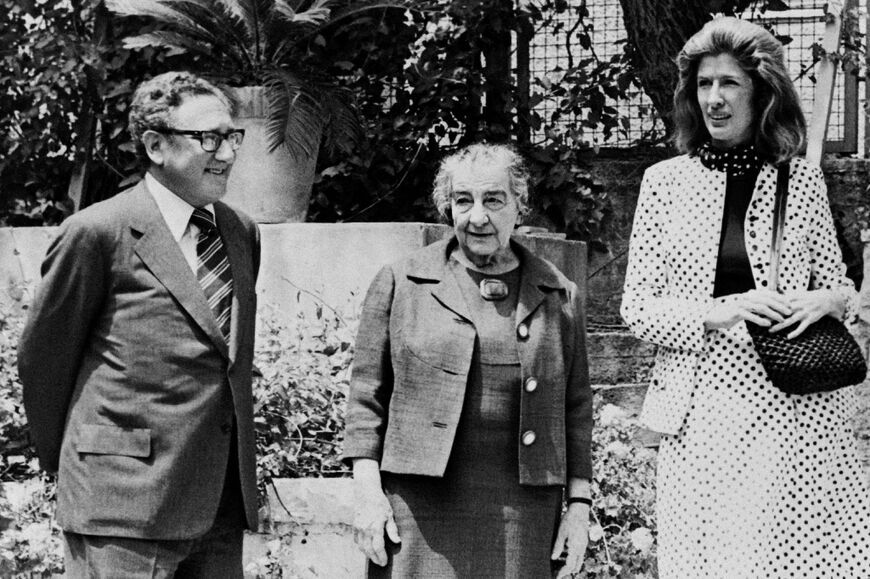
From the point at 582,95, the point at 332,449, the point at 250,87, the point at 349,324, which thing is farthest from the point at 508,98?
the point at 332,449

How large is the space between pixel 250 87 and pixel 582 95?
7.62ft

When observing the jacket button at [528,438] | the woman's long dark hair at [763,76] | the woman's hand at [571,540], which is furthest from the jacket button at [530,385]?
the woman's long dark hair at [763,76]

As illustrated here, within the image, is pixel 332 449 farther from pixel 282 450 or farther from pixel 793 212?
pixel 793 212

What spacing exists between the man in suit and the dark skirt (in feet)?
1.38

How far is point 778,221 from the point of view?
409 centimetres

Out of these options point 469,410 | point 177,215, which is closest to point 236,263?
point 177,215

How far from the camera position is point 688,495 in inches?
158

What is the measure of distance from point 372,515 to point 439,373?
385 millimetres

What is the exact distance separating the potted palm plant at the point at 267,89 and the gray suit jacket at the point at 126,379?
11.2 feet

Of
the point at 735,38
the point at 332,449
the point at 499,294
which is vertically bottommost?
the point at 332,449

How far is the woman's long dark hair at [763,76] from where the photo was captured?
406 centimetres

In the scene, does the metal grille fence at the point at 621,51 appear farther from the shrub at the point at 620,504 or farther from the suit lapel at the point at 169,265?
the suit lapel at the point at 169,265

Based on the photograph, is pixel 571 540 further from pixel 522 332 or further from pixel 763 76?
pixel 763 76

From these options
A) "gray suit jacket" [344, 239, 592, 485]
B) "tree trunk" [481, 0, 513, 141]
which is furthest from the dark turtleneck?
"tree trunk" [481, 0, 513, 141]
